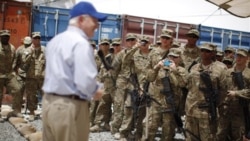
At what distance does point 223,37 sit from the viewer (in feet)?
39.3

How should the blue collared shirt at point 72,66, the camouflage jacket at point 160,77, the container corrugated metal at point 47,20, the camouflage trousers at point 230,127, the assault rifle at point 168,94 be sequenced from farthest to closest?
the container corrugated metal at point 47,20
the camouflage trousers at point 230,127
the assault rifle at point 168,94
the camouflage jacket at point 160,77
the blue collared shirt at point 72,66

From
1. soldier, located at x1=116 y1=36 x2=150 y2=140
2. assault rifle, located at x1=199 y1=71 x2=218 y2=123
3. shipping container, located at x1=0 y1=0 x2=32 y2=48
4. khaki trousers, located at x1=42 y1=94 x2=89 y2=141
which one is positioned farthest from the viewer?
shipping container, located at x1=0 y1=0 x2=32 y2=48

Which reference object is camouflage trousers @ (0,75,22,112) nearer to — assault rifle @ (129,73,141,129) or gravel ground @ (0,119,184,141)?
gravel ground @ (0,119,184,141)

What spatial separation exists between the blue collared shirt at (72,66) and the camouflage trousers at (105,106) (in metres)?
4.69

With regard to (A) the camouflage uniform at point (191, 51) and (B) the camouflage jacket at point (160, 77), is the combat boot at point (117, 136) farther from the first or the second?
(A) the camouflage uniform at point (191, 51)

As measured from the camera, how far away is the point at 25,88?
8289 mm

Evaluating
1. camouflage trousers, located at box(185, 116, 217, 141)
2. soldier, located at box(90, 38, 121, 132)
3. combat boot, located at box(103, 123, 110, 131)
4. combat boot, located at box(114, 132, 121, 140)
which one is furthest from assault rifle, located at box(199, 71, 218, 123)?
combat boot, located at box(103, 123, 110, 131)

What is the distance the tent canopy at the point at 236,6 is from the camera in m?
5.74

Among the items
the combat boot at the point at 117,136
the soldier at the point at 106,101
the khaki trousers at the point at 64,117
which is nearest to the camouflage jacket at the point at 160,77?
the combat boot at the point at 117,136

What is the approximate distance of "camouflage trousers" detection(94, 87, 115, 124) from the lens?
770 centimetres

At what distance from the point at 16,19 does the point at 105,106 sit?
3590mm

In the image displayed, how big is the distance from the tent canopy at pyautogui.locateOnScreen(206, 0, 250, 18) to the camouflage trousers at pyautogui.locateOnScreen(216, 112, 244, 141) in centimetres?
169

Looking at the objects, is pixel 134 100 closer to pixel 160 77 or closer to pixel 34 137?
pixel 160 77

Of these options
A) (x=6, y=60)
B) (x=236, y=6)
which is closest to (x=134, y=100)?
(x=236, y=6)
